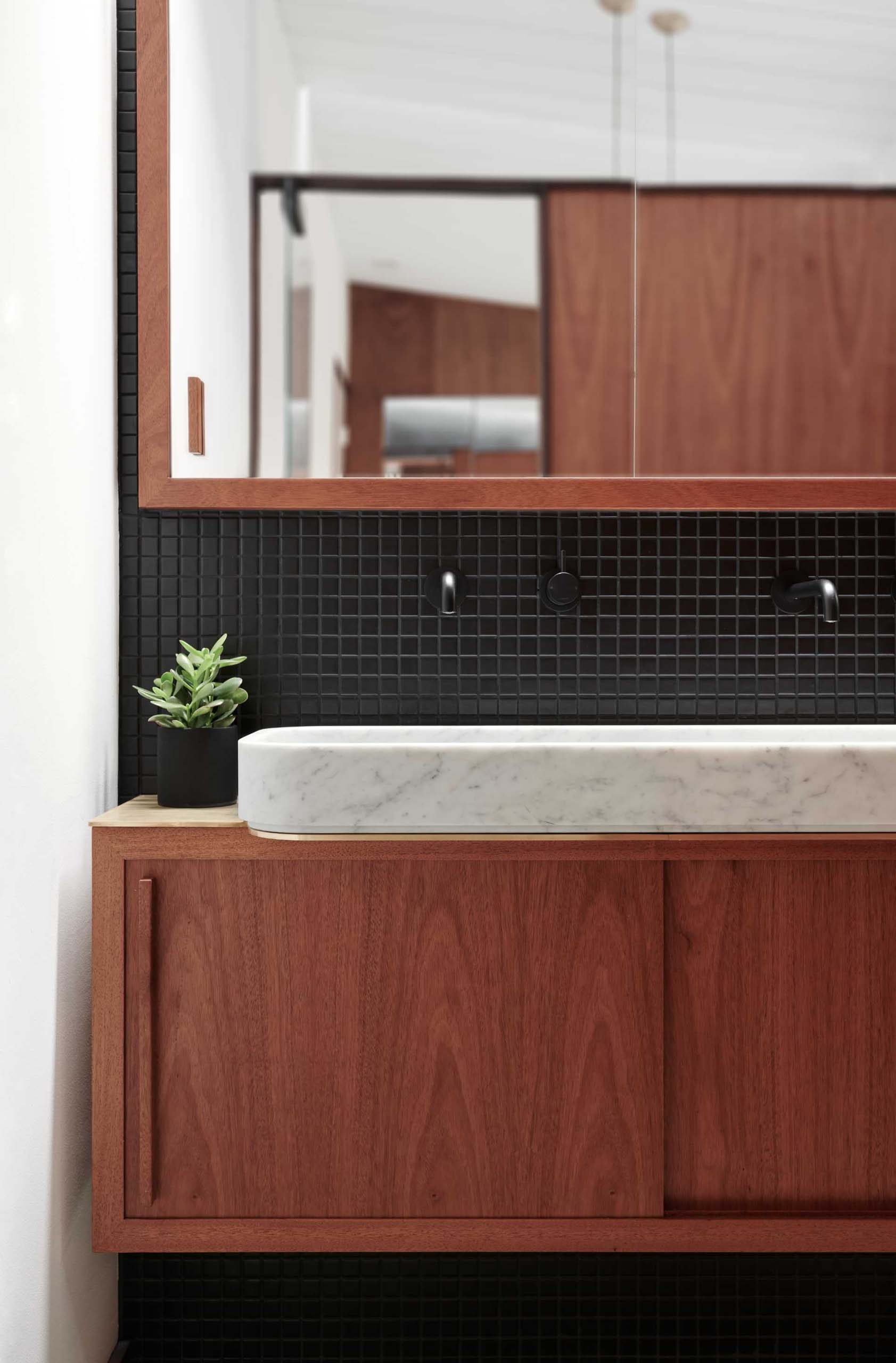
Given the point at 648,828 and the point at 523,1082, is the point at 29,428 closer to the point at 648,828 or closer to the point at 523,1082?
the point at 648,828

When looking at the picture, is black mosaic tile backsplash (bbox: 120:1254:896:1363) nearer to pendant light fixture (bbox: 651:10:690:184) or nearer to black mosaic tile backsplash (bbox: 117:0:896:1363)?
black mosaic tile backsplash (bbox: 117:0:896:1363)

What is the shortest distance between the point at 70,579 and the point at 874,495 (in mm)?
1085

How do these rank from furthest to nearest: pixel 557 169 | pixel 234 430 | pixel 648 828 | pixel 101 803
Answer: pixel 557 169, pixel 234 430, pixel 101 803, pixel 648 828

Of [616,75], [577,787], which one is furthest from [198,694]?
[616,75]

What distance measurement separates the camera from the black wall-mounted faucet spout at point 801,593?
123cm

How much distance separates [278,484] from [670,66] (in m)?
0.99

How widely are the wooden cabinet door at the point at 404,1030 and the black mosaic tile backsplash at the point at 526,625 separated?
37 centimetres

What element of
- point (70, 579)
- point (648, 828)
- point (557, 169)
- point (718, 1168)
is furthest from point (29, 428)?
point (718, 1168)

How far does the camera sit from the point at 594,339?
5.10 feet

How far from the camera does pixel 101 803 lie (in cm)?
128

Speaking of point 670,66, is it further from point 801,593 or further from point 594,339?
point 801,593

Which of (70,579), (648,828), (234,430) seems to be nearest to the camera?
(648,828)

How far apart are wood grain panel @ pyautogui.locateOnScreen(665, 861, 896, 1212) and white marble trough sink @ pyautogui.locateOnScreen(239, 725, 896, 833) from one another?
10 centimetres

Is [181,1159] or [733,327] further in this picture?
[733,327]
